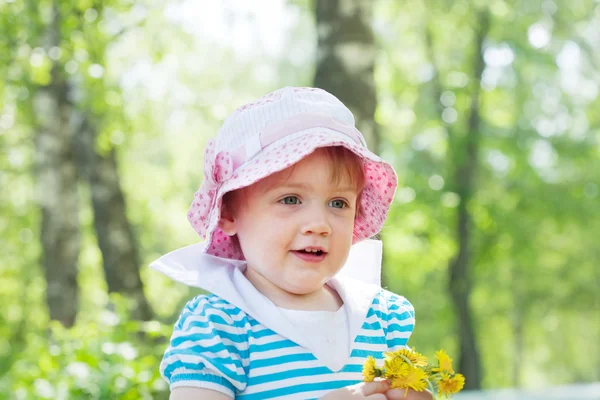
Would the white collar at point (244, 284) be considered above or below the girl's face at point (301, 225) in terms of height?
below

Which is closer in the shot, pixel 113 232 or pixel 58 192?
pixel 113 232

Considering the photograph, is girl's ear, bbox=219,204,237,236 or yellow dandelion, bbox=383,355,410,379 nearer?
yellow dandelion, bbox=383,355,410,379

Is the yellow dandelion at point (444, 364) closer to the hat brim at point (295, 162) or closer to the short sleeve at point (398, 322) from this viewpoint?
the short sleeve at point (398, 322)

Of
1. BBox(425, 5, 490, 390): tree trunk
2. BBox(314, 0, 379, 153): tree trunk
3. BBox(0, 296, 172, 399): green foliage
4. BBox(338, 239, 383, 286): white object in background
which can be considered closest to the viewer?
BBox(338, 239, 383, 286): white object in background

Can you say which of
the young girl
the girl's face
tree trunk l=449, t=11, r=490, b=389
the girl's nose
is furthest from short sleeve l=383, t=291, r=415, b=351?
tree trunk l=449, t=11, r=490, b=389

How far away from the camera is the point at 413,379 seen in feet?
5.70

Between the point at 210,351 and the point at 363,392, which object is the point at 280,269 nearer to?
the point at 210,351

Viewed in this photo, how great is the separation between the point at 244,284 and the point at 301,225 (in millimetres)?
226

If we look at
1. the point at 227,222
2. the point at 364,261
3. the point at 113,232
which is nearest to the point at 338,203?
the point at 227,222

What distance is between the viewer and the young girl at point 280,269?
1.97 m

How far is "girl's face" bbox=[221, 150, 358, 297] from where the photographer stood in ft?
6.77

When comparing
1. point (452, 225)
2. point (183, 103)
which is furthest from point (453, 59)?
point (183, 103)

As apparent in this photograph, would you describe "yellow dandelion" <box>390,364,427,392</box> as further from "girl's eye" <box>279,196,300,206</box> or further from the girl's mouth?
"girl's eye" <box>279,196,300,206</box>

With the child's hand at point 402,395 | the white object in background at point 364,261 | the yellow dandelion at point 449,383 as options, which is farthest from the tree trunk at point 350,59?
the yellow dandelion at point 449,383
